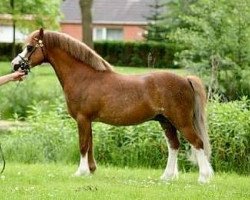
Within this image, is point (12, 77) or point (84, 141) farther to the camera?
point (84, 141)

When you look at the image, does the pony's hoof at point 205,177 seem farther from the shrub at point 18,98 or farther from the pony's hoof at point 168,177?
the shrub at point 18,98

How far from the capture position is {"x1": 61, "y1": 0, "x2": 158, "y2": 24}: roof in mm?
55219

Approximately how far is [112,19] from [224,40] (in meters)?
36.3

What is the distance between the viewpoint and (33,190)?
30.0 ft

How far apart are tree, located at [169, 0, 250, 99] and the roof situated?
3357cm

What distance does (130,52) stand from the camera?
1791 inches

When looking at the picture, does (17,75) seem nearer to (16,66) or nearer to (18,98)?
(16,66)

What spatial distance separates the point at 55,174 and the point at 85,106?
128 centimetres

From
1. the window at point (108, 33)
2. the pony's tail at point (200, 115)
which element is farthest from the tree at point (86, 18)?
the window at point (108, 33)

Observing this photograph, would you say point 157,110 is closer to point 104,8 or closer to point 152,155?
point 152,155

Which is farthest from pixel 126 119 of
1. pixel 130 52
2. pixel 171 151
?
pixel 130 52

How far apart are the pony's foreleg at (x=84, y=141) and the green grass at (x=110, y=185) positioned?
0.16 meters

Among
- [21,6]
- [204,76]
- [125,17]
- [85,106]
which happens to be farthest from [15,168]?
[125,17]

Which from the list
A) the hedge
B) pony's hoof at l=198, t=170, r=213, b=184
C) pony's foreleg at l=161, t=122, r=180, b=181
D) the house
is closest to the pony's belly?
pony's foreleg at l=161, t=122, r=180, b=181
